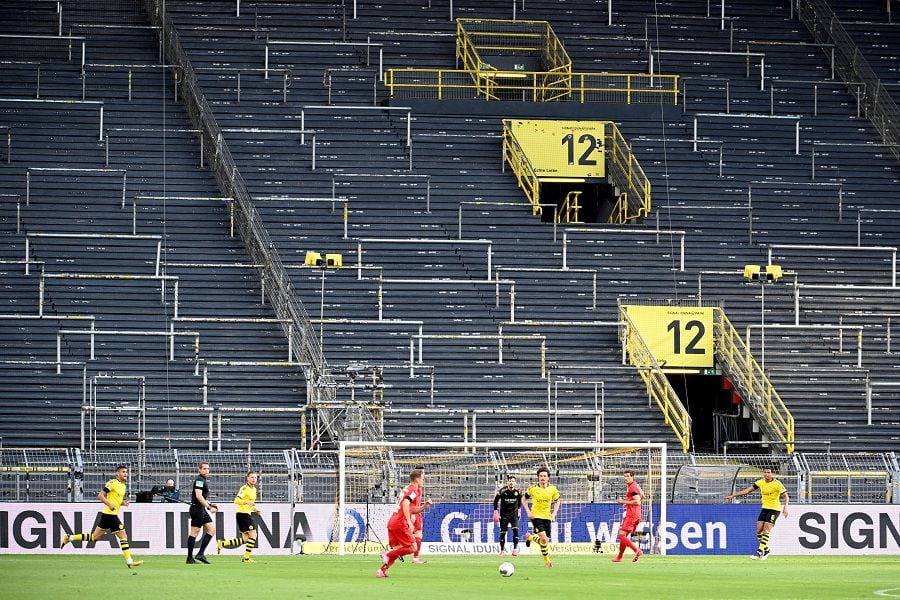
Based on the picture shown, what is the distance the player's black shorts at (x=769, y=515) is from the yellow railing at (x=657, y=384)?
6609mm

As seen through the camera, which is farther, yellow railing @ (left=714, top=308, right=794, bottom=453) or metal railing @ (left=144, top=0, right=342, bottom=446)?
yellow railing @ (left=714, top=308, right=794, bottom=453)

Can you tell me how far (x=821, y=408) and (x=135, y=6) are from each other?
21749mm

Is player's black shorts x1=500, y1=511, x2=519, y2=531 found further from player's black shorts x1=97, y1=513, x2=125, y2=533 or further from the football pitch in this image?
player's black shorts x1=97, y1=513, x2=125, y2=533

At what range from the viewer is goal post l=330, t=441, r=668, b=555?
32438 mm

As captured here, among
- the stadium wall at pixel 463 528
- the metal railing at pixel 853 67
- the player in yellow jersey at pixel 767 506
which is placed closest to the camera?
the player in yellow jersey at pixel 767 506

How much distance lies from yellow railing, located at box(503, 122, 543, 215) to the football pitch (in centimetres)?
1447

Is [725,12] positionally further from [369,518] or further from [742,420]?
[369,518]

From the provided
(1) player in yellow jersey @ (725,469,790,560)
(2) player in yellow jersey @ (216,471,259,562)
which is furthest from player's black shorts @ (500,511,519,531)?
(2) player in yellow jersey @ (216,471,259,562)

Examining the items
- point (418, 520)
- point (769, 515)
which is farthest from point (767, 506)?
point (418, 520)

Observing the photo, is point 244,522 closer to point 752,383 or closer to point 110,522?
point 110,522

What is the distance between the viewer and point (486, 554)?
108ft

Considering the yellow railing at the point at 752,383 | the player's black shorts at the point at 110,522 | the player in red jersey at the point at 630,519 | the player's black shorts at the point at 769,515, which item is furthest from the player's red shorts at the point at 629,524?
the yellow railing at the point at 752,383

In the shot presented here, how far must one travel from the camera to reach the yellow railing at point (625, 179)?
4378cm

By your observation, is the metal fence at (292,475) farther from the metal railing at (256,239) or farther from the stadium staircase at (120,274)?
the metal railing at (256,239)
